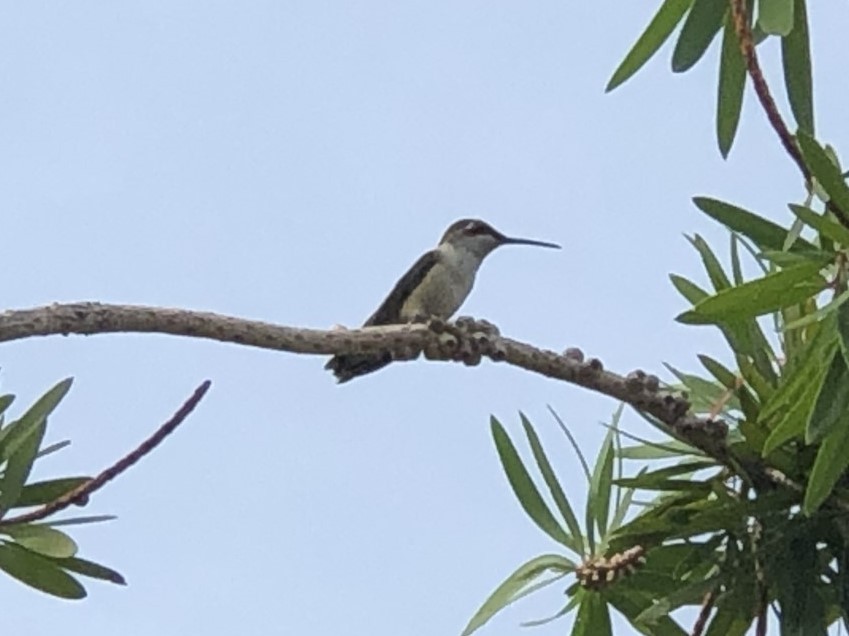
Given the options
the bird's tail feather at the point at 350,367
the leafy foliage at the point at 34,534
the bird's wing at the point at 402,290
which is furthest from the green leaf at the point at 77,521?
the bird's wing at the point at 402,290

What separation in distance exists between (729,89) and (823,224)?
52 cm

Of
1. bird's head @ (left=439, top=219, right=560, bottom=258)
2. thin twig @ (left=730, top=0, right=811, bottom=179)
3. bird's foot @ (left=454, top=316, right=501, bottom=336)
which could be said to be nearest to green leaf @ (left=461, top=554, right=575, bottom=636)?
bird's foot @ (left=454, top=316, right=501, bottom=336)

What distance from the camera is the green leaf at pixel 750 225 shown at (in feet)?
7.01

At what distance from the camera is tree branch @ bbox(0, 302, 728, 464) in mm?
1825

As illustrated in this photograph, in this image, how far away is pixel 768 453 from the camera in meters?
2.33

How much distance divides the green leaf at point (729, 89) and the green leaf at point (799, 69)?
0.07 metres

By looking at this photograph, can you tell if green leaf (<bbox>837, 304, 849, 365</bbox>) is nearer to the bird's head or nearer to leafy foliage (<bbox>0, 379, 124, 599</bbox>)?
leafy foliage (<bbox>0, 379, 124, 599</bbox>)

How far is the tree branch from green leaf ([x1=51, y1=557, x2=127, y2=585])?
46cm

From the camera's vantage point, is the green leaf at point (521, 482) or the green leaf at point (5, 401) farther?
the green leaf at point (521, 482)

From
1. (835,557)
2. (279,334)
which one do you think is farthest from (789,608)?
(279,334)

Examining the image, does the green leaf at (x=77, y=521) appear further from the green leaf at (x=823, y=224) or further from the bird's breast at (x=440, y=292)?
the bird's breast at (x=440, y=292)

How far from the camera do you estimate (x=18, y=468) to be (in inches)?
87.3

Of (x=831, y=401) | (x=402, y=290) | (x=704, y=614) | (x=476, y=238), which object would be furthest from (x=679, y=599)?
(x=476, y=238)

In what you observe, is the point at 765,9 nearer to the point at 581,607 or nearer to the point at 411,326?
the point at 411,326
